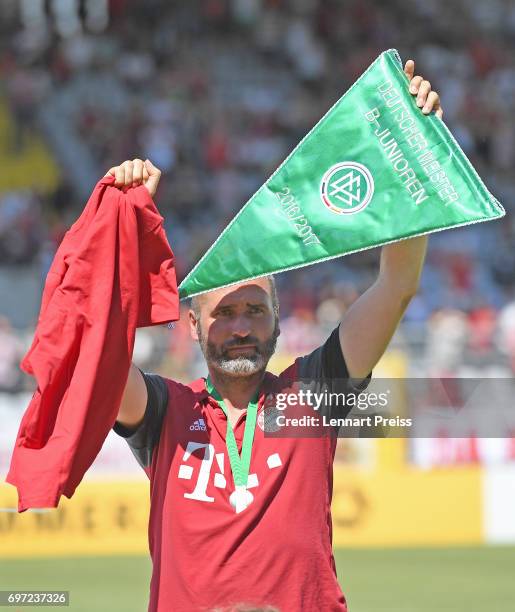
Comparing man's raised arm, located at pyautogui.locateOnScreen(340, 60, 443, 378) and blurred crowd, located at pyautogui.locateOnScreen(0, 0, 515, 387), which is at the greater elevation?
blurred crowd, located at pyautogui.locateOnScreen(0, 0, 515, 387)

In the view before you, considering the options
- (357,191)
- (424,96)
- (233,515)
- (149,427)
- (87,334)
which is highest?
(424,96)

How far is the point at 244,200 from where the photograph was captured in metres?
18.1

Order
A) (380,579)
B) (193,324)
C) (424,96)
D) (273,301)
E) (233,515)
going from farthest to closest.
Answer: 1. (380,579)
2. (193,324)
3. (273,301)
4. (424,96)
5. (233,515)

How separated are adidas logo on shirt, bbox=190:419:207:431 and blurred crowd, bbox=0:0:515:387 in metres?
10.9

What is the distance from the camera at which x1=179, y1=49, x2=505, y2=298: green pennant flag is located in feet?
12.4

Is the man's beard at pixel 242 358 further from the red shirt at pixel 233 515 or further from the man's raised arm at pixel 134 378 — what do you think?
the man's raised arm at pixel 134 378

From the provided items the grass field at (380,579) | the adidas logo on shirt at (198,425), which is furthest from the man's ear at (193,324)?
the grass field at (380,579)

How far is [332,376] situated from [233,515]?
1.71 feet

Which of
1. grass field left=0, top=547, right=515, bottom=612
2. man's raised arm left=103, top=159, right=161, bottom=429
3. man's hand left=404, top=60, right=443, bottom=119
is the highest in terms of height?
man's hand left=404, top=60, right=443, bottom=119

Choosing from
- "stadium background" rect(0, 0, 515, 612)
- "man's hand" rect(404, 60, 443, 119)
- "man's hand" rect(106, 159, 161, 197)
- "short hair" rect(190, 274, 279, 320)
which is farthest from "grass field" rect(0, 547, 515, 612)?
"man's hand" rect(404, 60, 443, 119)

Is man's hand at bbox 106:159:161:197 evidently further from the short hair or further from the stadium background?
the stadium background

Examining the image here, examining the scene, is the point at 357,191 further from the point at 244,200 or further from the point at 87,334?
the point at 244,200

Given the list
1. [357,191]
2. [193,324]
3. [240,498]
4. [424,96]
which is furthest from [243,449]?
[424,96]

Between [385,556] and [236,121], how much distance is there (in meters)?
9.68
